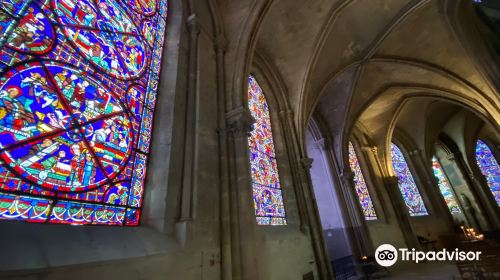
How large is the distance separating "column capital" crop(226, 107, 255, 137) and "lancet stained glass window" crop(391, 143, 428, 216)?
12424 mm

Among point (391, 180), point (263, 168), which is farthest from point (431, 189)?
point (263, 168)

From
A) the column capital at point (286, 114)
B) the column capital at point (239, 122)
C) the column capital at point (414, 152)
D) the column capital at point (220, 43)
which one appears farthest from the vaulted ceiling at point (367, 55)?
the column capital at point (414, 152)

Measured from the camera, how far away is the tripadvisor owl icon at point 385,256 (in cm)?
862

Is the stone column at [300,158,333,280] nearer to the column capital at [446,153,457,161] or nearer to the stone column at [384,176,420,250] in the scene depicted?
the stone column at [384,176,420,250]

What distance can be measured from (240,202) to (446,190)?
57.6ft

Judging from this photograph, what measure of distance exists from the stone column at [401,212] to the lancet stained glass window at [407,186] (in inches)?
59.4

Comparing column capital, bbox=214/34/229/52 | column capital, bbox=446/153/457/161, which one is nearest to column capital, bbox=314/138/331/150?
column capital, bbox=214/34/229/52

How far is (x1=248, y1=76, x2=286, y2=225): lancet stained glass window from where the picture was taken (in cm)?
547

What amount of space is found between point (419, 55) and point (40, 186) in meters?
12.0

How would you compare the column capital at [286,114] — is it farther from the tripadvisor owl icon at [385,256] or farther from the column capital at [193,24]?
the tripadvisor owl icon at [385,256]

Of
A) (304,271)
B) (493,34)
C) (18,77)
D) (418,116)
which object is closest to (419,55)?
(493,34)

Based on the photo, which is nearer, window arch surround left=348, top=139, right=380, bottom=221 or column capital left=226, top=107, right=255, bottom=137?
column capital left=226, top=107, right=255, bottom=137

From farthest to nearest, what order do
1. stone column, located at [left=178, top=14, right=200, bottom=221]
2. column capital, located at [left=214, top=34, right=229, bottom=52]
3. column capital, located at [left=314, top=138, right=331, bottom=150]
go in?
column capital, located at [left=314, top=138, right=331, bottom=150], column capital, located at [left=214, top=34, right=229, bottom=52], stone column, located at [left=178, top=14, right=200, bottom=221]

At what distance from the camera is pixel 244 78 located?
493 cm
